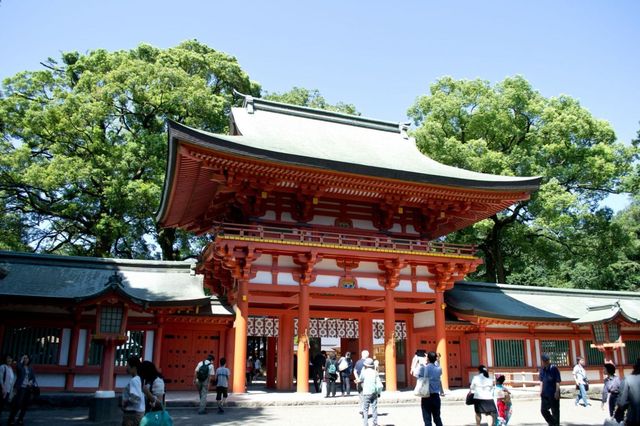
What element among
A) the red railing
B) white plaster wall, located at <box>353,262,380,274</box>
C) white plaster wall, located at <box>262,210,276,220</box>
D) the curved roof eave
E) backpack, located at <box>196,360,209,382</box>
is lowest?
backpack, located at <box>196,360,209,382</box>

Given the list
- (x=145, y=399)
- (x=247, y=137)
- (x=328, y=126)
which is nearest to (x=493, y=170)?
(x=328, y=126)

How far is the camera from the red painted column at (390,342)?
18406mm

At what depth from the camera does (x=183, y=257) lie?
32875mm

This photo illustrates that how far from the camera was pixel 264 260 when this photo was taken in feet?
58.8

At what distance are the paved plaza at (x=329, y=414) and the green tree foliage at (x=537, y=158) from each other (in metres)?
16.6

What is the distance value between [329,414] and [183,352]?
7512 millimetres

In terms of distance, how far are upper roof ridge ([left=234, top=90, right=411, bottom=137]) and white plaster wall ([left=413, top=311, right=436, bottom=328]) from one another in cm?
985

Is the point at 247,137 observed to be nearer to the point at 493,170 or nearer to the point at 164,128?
the point at 164,128

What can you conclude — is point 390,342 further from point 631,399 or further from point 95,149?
point 95,149

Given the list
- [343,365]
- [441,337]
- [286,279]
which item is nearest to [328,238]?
[286,279]

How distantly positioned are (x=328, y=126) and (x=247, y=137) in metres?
6.78

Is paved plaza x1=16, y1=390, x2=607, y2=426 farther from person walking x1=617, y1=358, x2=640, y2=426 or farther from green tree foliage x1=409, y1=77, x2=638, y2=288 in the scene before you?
green tree foliage x1=409, y1=77, x2=638, y2=288

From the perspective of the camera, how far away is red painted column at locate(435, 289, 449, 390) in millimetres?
19319

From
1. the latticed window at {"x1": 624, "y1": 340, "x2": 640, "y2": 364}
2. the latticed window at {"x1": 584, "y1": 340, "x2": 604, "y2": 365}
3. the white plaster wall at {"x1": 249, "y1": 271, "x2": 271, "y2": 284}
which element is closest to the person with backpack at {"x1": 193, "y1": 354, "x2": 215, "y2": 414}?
the white plaster wall at {"x1": 249, "y1": 271, "x2": 271, "y2": 284}
